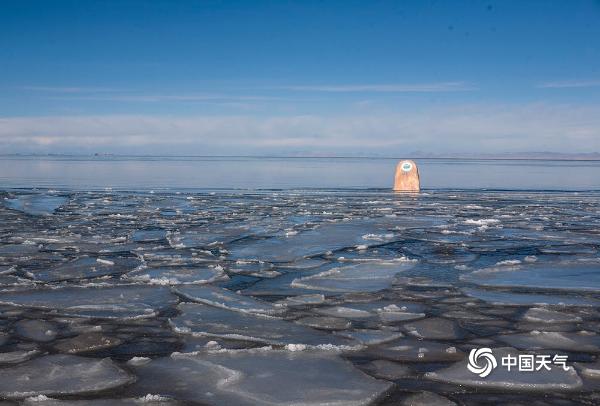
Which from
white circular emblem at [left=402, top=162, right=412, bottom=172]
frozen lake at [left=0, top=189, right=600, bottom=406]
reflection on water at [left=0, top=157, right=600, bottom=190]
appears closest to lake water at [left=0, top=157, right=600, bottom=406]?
frozen lake at [left=0, top=189, right=600, bottom=406]

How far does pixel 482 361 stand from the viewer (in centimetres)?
347

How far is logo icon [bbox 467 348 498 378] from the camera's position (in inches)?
131

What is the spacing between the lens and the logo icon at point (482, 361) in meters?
3.34

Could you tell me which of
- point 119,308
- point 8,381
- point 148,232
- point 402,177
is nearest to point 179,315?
point 119,308

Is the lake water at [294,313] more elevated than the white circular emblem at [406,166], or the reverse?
the white circular emblem at [406,166]

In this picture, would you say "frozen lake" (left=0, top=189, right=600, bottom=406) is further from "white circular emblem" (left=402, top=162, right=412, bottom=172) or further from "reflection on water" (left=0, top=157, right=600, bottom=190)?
"reflection on water" (left=0, top=157, right=600, bottom=190)

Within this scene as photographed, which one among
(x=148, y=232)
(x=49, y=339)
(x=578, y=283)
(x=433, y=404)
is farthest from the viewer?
(x=148, y=232)

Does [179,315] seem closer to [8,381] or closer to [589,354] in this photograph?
[8,381]

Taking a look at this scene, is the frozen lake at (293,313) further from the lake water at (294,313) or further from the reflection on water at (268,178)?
the reflection on water at (268,178)

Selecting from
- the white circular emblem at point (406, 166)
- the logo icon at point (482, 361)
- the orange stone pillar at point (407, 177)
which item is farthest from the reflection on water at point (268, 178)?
the logo icon at point (482, 361)

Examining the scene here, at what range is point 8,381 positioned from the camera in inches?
124

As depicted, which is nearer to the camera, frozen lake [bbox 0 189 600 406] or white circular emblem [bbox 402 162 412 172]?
frozen lake [bbox 0 189 600 406]

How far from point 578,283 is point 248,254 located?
347cm

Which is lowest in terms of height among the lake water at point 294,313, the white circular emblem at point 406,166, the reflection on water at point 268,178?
the lake water at point 294,313
